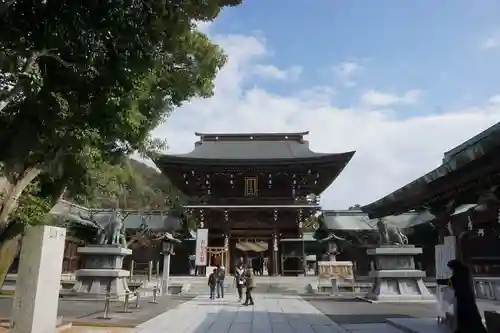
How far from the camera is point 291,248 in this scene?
29.5 meters

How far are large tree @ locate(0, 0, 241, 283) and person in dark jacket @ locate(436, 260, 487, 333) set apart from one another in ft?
18.4

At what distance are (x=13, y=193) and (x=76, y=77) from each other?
2738 millimetres

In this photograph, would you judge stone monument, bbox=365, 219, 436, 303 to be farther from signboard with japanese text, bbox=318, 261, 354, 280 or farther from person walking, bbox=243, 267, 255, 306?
person walking, bbox=243, 267, 255, 306

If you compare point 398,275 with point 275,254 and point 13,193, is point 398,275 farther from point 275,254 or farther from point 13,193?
point 13,193

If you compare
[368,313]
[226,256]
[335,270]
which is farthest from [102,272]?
[226,256]

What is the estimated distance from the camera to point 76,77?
6469 millimetres

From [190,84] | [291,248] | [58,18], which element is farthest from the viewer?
[291,248]

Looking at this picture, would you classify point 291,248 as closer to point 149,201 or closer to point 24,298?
point 149,201

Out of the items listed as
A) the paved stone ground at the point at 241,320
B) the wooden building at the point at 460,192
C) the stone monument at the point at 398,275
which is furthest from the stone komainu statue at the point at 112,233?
the wooden building at the point at 460,192

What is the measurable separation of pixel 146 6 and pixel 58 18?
1.10 m

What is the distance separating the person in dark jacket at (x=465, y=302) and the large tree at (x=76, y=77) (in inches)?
221

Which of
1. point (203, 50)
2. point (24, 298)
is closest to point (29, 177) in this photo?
point (24, 298)

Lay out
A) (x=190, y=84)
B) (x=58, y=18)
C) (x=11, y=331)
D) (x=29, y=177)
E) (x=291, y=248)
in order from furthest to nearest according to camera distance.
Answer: (x=291, y=248), (x=190, y=84), (x=29, y=177), (x=11, y=331), (x=58, y=18)

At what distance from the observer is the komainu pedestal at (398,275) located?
57.6ft
